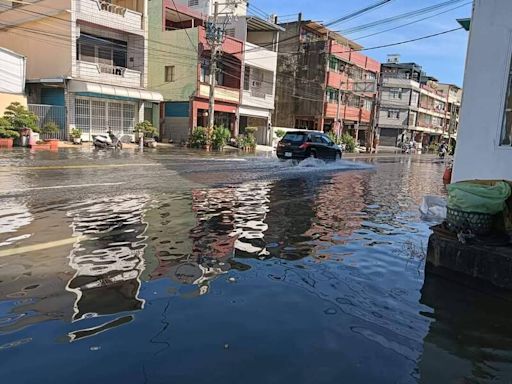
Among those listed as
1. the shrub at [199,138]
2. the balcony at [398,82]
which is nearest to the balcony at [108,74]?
the shrub at [199,138]

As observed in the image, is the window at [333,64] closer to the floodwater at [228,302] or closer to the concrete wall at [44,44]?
the concrete wall at [44,44]

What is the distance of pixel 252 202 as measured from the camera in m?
10.4

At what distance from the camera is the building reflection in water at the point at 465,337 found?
3.38 metres

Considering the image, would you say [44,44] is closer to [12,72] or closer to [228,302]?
[12,72]

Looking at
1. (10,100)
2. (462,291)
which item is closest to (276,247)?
(462,291)

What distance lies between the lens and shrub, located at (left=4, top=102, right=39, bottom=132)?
22.6 m

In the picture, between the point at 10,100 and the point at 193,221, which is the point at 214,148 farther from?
the point at 193,221

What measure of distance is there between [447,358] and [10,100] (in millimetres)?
26245

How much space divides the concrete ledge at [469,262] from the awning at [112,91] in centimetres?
2441

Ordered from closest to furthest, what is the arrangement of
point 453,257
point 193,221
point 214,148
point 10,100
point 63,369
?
1. point 63,369
2. point 453,257
3. point 193,221
4. point 10,100
5. point 214,148

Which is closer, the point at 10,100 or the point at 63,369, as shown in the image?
the point at 63,369

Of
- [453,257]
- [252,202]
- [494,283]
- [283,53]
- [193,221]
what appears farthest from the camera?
[283,53]

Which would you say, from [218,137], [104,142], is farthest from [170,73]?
[104,142]

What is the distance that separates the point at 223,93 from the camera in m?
35.1
